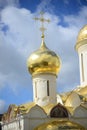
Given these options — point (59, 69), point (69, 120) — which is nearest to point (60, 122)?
point (69, 120)

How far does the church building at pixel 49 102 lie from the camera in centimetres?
2039

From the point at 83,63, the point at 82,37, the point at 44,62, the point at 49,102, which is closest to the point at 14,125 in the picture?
the point at 49,102

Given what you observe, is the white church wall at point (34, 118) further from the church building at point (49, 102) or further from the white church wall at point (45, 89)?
the white church wall at point (45, 89)

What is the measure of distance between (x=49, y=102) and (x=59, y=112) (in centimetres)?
186

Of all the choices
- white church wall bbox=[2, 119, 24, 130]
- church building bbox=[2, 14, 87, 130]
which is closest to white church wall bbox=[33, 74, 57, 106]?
church building bbox=[2, 14, 87, 130]

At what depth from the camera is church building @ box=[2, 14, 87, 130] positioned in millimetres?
20391

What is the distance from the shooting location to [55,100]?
23.0 metres

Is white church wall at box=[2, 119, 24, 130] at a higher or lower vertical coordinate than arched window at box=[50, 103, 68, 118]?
lower

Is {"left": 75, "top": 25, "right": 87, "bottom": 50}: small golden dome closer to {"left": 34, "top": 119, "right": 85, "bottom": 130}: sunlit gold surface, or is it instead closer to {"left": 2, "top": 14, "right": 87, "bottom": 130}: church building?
{"left": 2, "top": 14, "right": 87, "bottom": 130}: church building

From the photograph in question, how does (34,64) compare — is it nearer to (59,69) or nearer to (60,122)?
(59,69)

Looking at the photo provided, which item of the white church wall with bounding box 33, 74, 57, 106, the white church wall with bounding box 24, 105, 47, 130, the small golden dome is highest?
the small golden dome

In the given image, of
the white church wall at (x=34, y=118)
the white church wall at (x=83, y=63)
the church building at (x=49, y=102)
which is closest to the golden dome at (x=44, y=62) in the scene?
the church building at (x=49, y=102)

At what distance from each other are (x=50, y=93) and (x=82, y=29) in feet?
16.3

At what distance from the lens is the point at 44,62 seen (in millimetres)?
22594
